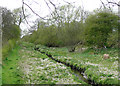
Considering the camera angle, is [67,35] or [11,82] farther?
[67,35]

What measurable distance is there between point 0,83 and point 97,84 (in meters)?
4.09

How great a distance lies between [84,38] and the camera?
16.0m

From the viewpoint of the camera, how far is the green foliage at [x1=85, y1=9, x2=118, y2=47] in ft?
45.3

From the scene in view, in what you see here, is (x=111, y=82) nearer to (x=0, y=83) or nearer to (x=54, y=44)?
(x=0, y=83)

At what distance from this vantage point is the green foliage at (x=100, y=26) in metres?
13.8

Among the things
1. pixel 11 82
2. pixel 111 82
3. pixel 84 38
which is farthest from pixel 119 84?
pixel 84 38

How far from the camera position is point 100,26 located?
13.9 metres

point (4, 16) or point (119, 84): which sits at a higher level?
point (4, 16)

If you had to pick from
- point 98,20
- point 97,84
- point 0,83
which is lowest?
point 97,84

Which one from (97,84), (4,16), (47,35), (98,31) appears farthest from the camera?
(47,35)

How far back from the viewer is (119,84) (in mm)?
4801

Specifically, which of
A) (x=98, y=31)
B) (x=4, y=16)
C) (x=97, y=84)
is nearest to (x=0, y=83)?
(x=97, y=84)

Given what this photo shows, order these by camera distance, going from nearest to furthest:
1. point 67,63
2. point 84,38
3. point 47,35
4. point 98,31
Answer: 1. point 67,63
2. point 98,31
3. point 84,38
4. point 47,35

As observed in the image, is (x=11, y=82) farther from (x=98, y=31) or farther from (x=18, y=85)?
(x=98, y=31)
